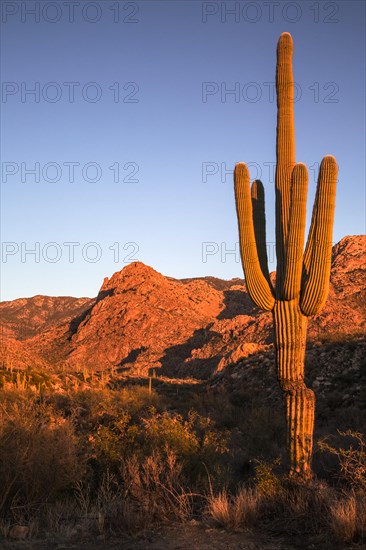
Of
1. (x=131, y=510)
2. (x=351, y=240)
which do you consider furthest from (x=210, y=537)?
(x=351, y=240)

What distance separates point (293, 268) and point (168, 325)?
35.6 meters

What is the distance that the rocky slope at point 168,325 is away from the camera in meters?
33.1

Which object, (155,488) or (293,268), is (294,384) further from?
(155,488)

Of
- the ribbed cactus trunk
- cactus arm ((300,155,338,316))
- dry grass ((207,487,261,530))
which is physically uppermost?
cactus arm ((300,155,338,316))

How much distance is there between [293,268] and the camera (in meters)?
8.20

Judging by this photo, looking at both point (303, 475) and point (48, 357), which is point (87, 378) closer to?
point (303, 475)

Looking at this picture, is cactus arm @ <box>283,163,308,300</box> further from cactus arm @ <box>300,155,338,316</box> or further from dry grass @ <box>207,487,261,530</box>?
dry grass @ <box>207,487,261,530</box>

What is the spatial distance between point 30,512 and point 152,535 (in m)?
2.04

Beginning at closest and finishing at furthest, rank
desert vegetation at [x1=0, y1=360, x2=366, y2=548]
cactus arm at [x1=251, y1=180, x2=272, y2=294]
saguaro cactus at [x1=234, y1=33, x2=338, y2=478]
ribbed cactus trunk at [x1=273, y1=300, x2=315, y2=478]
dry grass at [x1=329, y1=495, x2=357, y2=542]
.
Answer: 1. dry grass at [x1=329, y1=495, x2=357, y2=542]
2. desert vegetation at [x1=0, y1=360, x2=366, y2=548]
3. ribbed cactus trunk at [x1=273, y1=300, x2=315, y2=478]
4. saguaro cactus at [x1=234, y1=33, x2=338, y2=478]
5. cactus arm at [x1=251, y1=180, x2=272, y2=294]

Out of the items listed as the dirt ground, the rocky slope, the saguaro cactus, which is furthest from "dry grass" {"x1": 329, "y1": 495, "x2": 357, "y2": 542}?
the rocky slope

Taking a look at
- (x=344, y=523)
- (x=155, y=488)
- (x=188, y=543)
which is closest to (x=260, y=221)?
(x=155, y=488)

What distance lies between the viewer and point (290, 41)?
959 centimetres

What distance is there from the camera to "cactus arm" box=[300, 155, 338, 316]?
8164mm

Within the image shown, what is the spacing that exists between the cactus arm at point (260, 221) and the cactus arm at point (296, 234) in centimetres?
69
